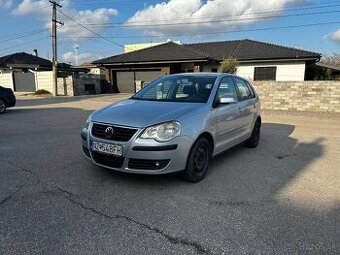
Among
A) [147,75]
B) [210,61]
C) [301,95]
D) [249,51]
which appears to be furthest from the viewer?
[147,75]

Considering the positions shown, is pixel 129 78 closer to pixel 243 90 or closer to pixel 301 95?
pixel 301 95

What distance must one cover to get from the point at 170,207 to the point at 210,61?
21.6 m

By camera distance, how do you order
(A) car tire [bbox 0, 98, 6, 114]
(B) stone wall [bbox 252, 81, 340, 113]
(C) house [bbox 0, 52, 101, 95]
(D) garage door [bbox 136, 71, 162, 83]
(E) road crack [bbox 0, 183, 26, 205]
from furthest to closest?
(D) garage door [bbox 136, 71, 162, 83] < (C) house [bbox 0, 52, 101, 95] < (B) stone wall [bbox 252, 81, 340, 113] < (A) car tire [bbox 0, 98, 6, 114] < (E) road crack [bbox 0, 183, 26, 205]

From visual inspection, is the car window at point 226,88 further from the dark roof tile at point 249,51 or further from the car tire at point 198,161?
the dark roof tile at point 249,51

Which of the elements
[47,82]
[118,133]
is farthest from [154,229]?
[47,82]

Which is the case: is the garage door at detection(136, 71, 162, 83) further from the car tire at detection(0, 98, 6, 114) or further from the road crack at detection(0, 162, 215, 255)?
the road crack at detection(0, 162, 215, 255)

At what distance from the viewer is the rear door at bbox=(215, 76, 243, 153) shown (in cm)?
479

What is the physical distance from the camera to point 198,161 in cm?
438

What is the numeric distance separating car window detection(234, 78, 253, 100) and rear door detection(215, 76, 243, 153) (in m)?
0.26

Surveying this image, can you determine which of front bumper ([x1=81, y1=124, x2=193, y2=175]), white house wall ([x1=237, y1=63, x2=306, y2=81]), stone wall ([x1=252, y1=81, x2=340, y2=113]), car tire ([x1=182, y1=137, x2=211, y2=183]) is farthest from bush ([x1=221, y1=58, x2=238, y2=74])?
front bumper ([x1=81, y1=124, x2=193, y2=175])

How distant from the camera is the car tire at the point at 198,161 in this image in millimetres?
4164

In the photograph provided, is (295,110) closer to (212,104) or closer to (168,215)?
(212,104)

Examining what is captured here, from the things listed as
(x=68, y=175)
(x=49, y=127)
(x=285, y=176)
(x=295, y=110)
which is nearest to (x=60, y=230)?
(x=68, y=175)

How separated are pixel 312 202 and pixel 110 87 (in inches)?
1007
